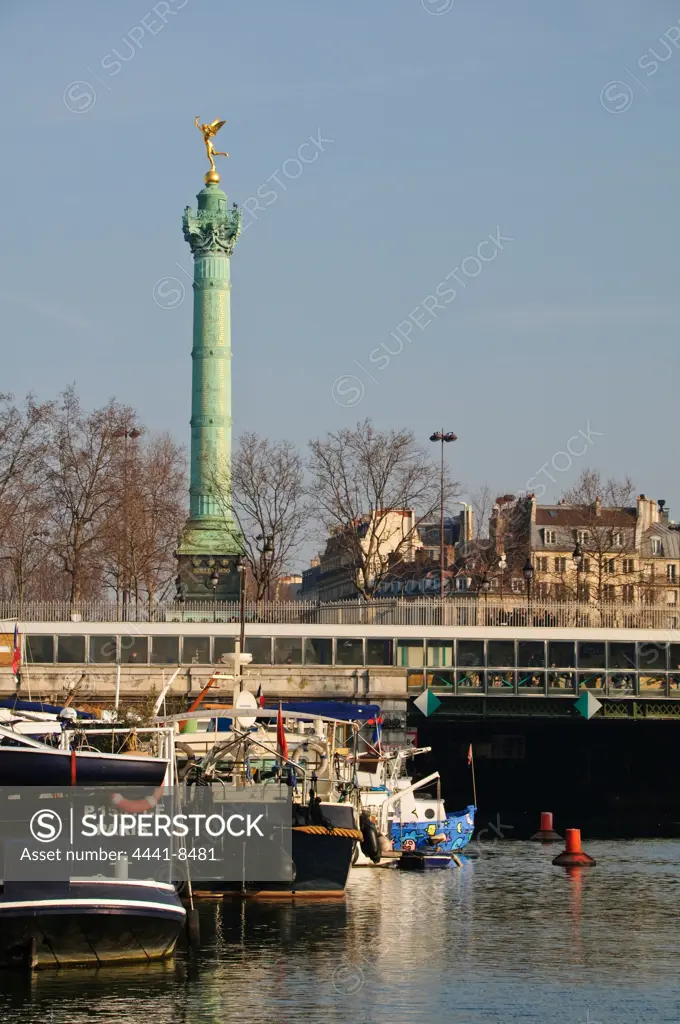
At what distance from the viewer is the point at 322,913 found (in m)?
36.8

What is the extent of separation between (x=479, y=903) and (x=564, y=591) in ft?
215

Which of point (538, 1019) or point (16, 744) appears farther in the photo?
point (16, 744)

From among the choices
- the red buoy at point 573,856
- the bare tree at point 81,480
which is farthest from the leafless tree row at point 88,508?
the red buoy at point 573,856

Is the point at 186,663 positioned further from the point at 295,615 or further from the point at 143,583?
the point at 143,583

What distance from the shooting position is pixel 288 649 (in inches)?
2805

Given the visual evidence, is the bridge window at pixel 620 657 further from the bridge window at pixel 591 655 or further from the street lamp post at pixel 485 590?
the street lamp post at pixel 485 590

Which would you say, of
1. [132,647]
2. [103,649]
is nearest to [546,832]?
[132,647]

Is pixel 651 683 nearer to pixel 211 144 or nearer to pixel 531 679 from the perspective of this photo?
pixel 531 679

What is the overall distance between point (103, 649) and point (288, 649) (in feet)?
24.8

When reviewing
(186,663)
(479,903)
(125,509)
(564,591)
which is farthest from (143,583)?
(479,903)

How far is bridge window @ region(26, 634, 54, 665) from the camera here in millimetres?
69188

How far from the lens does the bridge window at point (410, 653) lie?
71.8m

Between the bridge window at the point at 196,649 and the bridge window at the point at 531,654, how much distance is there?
12.9 meters

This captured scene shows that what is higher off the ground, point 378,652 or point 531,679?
point 378,652
